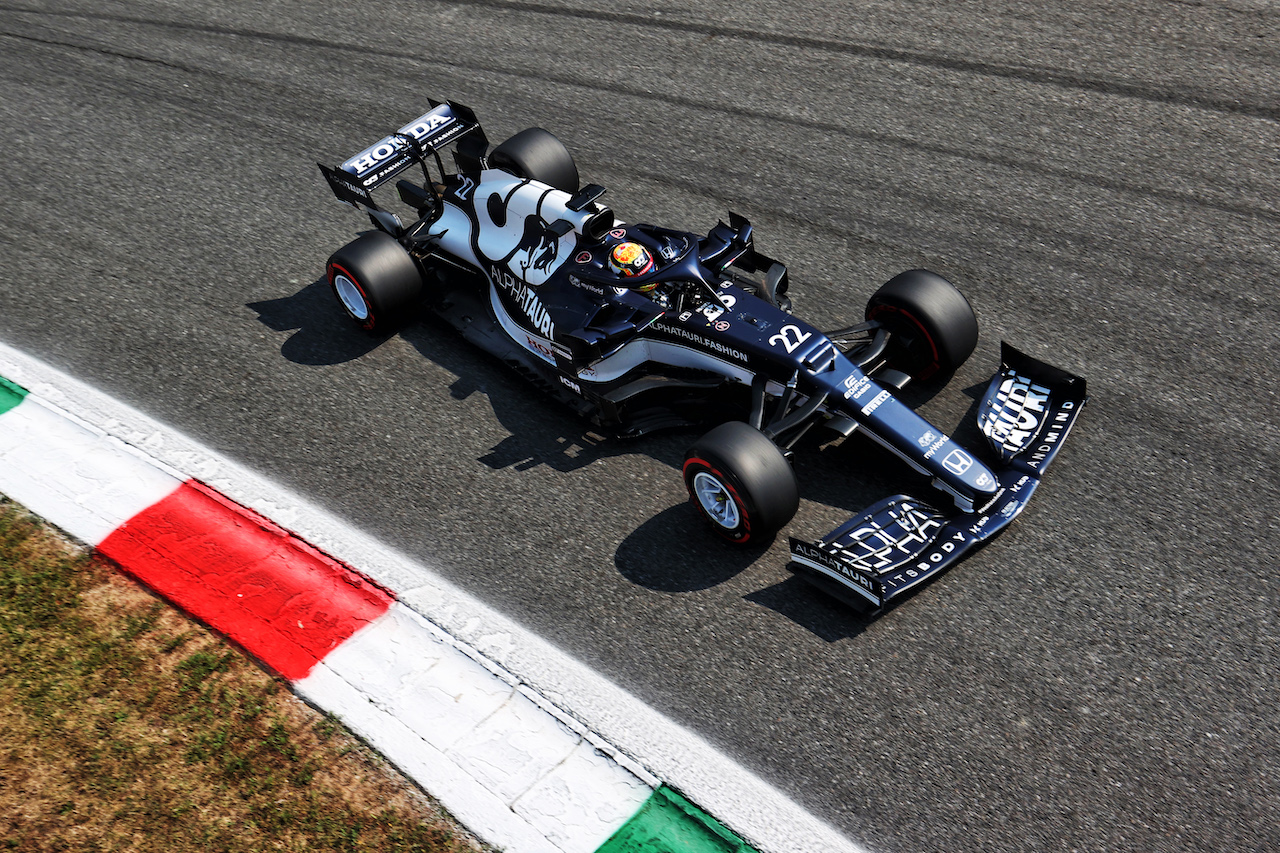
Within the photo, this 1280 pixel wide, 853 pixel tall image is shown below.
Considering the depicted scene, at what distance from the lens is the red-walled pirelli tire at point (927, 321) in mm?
6410

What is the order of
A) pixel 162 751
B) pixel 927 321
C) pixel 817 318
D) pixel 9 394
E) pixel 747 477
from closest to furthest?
pixel 162 751 → pixel 747 477 → pixel 927 321 → pixel 9 394 → pixel 817 318

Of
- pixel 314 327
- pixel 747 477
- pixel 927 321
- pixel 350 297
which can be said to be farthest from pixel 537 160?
pixel 747 477

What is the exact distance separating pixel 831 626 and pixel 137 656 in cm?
393

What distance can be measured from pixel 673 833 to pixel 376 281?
4569 millimetres

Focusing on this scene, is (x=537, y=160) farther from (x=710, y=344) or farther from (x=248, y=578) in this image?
(x=248, y=578)

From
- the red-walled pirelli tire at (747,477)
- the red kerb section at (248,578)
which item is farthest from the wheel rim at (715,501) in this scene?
the red kerb section at (248,578)

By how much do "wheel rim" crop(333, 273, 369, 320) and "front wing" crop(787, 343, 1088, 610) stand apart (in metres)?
3.99

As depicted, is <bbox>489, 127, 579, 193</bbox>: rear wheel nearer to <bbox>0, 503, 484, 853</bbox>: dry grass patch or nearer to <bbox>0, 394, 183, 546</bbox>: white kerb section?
<bbox>0, 394, 183, 546</bbox>: white kerb section

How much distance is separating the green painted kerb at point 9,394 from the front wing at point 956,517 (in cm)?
583

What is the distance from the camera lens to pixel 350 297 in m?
7.59

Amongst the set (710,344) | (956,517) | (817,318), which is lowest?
(956,517)

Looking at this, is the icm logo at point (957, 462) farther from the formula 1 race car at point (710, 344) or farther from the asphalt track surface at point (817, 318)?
the asphalt track surface at point (817, 318)

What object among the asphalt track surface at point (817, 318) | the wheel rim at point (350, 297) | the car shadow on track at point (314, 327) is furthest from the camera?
the car shadow on track at point (314, 327)

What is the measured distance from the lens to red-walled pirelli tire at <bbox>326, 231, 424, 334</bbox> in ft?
23.7
